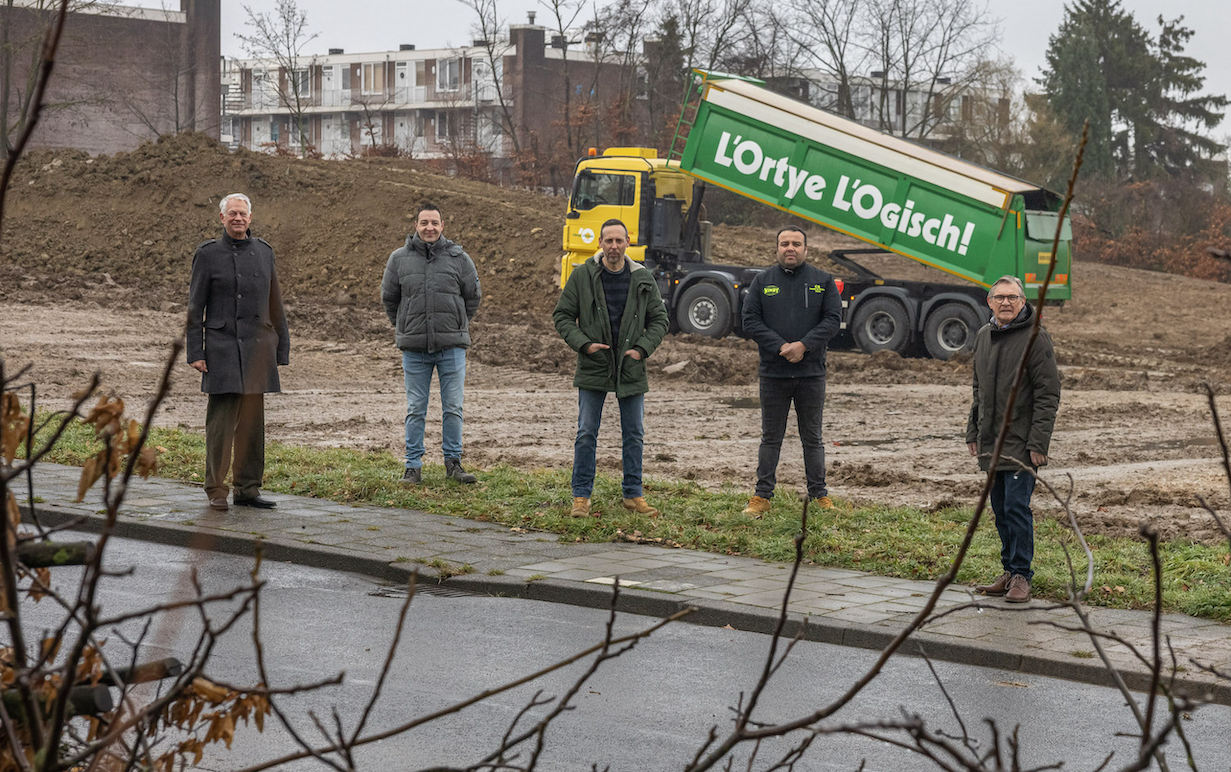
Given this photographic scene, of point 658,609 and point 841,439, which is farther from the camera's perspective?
point 841,439

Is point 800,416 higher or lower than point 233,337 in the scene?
lower

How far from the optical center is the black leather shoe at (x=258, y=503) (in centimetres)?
1019

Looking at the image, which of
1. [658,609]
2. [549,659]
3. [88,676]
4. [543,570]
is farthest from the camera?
[543,570]

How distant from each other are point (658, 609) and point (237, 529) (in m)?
3.08

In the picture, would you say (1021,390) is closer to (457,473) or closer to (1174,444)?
(457,473)

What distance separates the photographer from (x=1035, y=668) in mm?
6488

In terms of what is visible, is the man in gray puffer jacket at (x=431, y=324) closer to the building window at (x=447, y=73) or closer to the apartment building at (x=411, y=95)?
the apartment building at (x=411, y=95)

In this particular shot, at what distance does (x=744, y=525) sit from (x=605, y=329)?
1.70 metres

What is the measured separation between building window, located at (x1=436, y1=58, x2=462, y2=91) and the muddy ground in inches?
1804

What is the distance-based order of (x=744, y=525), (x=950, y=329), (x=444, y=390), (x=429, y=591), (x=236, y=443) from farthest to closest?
(x=950, y=329), (x=444, y=390), (x=236, y=443), (x=744, y=525), (x=429, y=591)

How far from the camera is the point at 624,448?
9.98 metres

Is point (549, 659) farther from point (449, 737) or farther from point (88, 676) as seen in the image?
point (88, 676)

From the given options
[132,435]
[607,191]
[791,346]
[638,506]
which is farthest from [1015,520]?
[607,191]

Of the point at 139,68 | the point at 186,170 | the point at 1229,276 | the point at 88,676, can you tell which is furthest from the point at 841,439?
the point at 139,68
